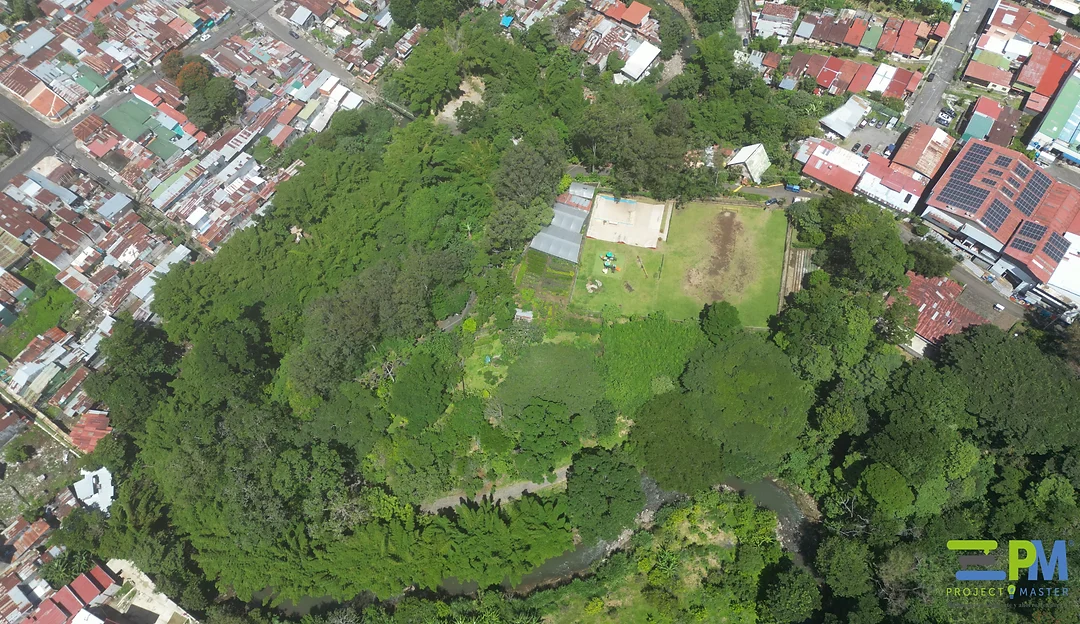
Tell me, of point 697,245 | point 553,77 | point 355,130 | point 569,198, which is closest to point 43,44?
point 355,130

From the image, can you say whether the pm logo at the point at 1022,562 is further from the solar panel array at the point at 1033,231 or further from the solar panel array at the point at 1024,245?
the solar panel array at the point at 1033,231

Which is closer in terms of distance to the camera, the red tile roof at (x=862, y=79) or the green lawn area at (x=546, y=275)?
the green lawn area at (x=546, y=275)

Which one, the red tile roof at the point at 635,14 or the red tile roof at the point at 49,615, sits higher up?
the red tile roof at the point at 635,14

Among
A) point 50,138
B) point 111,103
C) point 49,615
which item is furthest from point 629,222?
point 50,138

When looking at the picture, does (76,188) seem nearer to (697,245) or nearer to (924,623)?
(697,245)

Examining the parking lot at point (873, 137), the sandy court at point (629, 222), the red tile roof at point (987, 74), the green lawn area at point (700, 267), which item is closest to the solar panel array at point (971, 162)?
the parking lot at point (873, 137)

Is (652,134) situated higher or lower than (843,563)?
higher
